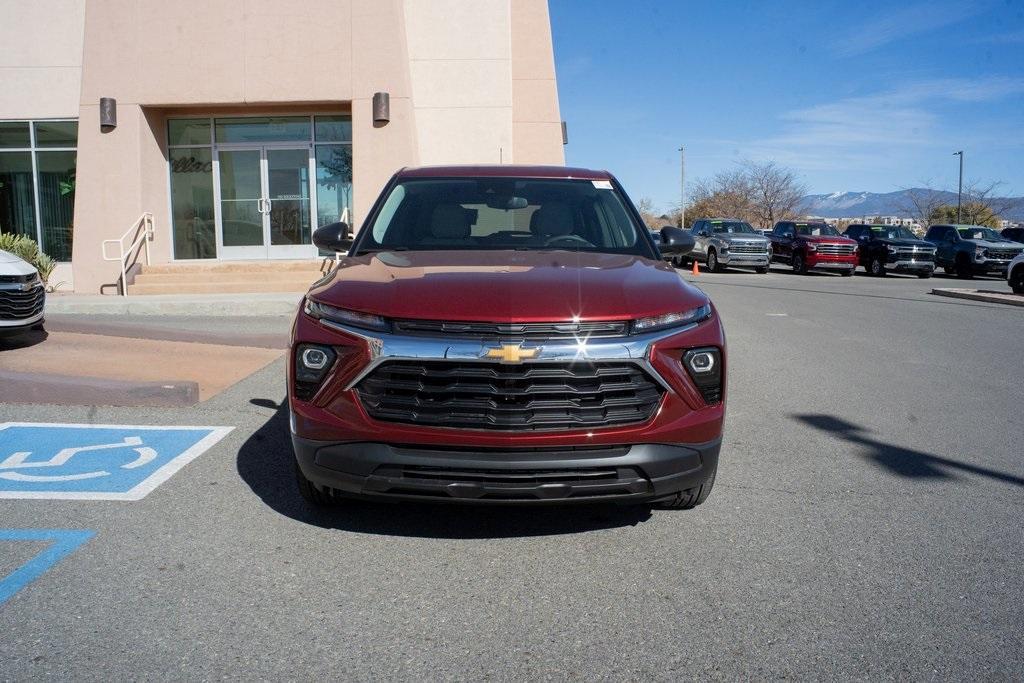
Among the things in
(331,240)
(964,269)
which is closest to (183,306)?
(331,240)

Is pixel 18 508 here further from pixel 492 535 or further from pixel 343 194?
pixel 343 194

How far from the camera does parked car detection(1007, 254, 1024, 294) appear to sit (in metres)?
18.5

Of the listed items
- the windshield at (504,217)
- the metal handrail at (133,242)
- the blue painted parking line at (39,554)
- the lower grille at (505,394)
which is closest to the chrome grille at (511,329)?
the lower grille at (505,394)

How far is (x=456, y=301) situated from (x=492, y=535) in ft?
3.97

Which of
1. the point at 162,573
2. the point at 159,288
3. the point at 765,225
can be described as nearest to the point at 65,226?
the point at 159,288

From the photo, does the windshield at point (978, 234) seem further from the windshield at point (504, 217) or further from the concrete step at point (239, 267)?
the windshield at point (504, 217)

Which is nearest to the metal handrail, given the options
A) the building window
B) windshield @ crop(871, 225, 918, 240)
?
the building window

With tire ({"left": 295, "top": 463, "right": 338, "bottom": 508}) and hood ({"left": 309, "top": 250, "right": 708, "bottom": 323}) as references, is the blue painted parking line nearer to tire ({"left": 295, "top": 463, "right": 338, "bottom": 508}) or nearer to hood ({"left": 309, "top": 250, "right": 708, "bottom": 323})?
tire ({"left": 295, "top": 463, "right": 338, "bottom": 508})

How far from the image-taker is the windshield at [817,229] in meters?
29.0

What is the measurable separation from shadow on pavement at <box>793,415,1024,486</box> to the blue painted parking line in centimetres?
449

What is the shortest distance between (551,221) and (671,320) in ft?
5.62

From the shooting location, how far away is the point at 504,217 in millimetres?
5109

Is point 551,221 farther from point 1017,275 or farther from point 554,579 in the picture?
point 1017,275

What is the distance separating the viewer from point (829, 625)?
10.3ft
